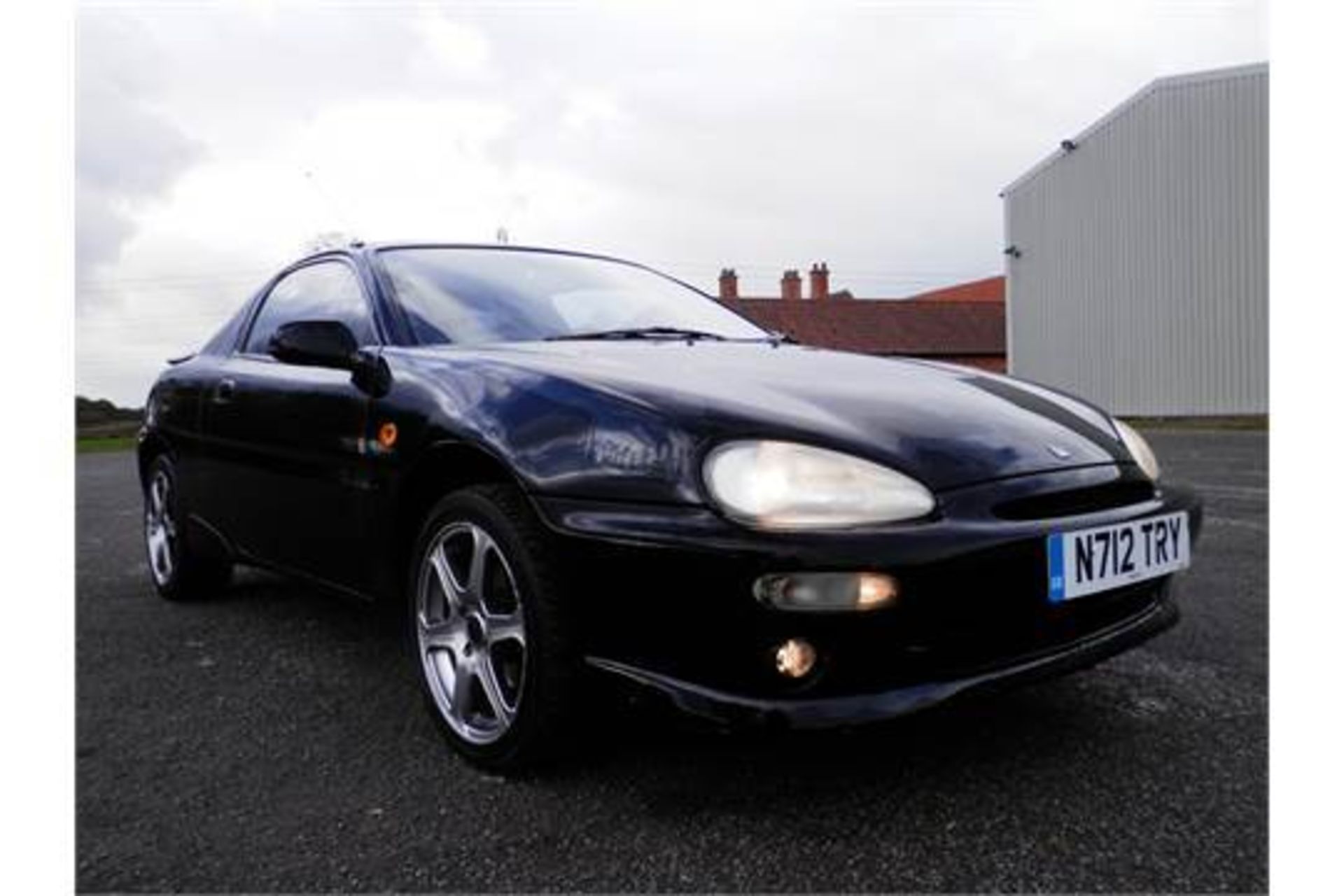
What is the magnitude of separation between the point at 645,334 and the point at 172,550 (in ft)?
7.49

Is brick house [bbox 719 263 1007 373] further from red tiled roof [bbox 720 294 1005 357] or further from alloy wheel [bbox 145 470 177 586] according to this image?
alloy wheel [bbox 145 470 177 586]

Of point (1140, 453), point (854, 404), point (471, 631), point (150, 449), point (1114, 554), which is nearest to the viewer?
point (1114, 554)

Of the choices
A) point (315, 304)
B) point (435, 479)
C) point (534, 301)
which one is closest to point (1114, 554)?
point (435, 479)

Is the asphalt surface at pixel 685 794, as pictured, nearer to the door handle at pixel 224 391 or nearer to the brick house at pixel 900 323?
the door handle at pixel 224 391

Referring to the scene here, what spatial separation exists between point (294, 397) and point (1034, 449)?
6.79 feet

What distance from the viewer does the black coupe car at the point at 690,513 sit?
1.71 m

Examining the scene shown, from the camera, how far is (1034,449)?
6.68 feet

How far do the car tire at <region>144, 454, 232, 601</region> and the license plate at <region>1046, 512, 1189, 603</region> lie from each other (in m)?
2.97

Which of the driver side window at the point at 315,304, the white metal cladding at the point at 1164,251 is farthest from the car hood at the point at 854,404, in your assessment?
the white metal cladding at the point at 1164,251

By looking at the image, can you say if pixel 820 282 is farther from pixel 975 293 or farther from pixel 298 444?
pixel 298 444

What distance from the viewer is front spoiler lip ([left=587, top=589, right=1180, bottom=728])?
1.68m

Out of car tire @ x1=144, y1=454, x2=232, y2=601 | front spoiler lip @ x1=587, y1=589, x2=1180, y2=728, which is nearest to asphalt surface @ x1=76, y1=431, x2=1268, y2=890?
front spoiler lip @ x1=587, y1=589, x2=1180, y2=728

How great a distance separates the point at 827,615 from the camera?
5.50 feet

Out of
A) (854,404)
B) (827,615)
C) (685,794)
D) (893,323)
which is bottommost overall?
(685,794)
